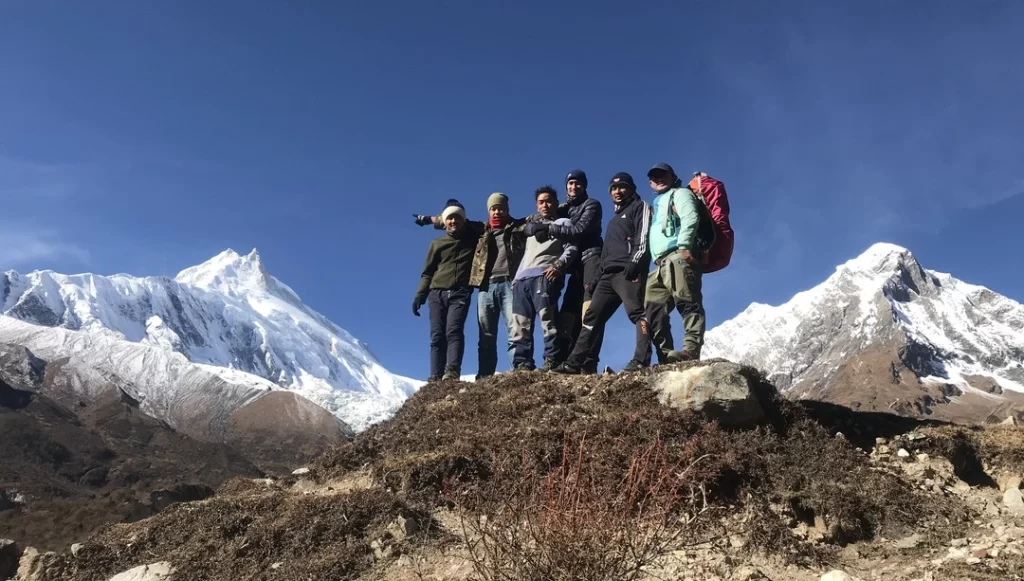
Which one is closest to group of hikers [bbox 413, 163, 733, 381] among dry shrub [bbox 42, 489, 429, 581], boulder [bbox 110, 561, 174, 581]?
dry shrub [bbox 42, 489, 429, 581]

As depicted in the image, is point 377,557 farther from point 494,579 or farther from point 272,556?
point 494,579

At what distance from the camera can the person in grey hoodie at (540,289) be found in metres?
8.80

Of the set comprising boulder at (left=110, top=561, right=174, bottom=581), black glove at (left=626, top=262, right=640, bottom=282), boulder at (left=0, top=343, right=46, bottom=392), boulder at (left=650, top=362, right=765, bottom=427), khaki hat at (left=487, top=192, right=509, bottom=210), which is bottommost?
boulder at (left=110, top=561, right=174, bottom=581)

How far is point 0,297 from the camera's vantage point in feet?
637

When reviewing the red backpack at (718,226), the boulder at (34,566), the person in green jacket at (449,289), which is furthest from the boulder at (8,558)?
the red backpack at (718,226)

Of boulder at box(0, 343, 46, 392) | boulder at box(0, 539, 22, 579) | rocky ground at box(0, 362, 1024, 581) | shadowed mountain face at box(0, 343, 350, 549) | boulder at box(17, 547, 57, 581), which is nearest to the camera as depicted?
rocky ground at box(0, 362, 1024, 581)

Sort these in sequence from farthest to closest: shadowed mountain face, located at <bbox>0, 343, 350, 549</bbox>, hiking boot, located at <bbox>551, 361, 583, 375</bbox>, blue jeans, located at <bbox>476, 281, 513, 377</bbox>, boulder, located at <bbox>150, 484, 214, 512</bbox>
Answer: shadowed mountain face, located at <bbox>0, 343, 350, 549</bbox>, boulder, located at <bbox>150, 484, 214, 512</bbox>, blue jeans, located at <bbox>476, 281, 513, 377</bbox>, hiking boot, located at <bbox>551, 361, 583, 375</bbox>

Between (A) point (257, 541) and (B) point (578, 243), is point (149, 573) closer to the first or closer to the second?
(A) point (257, 541)

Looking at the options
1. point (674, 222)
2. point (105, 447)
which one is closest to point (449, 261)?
point (674, 222)

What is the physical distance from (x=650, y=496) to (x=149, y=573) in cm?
419

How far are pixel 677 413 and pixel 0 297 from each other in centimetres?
23797

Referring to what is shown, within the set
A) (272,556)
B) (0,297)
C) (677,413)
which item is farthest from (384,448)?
(0,297)

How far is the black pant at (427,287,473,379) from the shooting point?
9.77 metres

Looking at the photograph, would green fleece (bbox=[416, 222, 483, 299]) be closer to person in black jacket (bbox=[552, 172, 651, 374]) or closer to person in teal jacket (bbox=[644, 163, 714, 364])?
person in black jacket (bbox=[552, 172, 651, 374])
